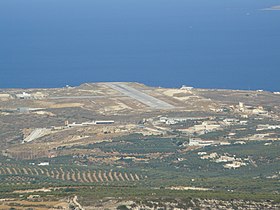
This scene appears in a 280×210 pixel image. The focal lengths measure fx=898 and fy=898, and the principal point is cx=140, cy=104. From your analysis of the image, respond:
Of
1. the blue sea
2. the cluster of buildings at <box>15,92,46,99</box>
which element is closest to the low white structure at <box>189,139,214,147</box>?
the cluster of buildings at <box>15,92,46,99</box>

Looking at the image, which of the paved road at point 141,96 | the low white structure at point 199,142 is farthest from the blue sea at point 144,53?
the low white structure at point 199,142

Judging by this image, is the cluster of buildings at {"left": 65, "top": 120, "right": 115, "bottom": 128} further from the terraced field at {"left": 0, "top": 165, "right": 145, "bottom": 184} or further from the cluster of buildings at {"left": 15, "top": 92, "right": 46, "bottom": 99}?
the terraced field at {"left": 0, "top": 165, "right": 145, "bottom": 184}

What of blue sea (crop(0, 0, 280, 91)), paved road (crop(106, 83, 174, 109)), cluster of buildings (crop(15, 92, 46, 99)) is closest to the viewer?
paved road (crop(106, 83, 174, 109))

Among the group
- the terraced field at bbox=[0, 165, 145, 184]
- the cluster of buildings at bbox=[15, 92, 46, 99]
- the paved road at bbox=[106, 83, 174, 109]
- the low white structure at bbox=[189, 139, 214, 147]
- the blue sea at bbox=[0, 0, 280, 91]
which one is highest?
the blue sea at bbox=[0, 0, 280, 91]

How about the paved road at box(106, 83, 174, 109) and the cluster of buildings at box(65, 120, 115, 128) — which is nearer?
the cluster of buildings at box(65, 120, 115, 128)

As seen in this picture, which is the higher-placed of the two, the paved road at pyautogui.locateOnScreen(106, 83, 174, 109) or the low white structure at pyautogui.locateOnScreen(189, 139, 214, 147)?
the paved road at pyautogui.locateOnScreen(106, 83, 174, 109)

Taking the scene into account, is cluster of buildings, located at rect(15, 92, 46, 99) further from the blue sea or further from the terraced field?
the terraced field

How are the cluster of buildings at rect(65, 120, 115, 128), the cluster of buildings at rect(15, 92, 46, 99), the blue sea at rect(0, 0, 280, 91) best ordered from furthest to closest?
the blue sea at rect(0, 0, 280, 91)
the cluster of buildings at rect(15, 92, 46, 99)
the cluster of buildings at rect(65, 120, 115, 128)

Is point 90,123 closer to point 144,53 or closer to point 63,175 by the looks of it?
point 63,175
